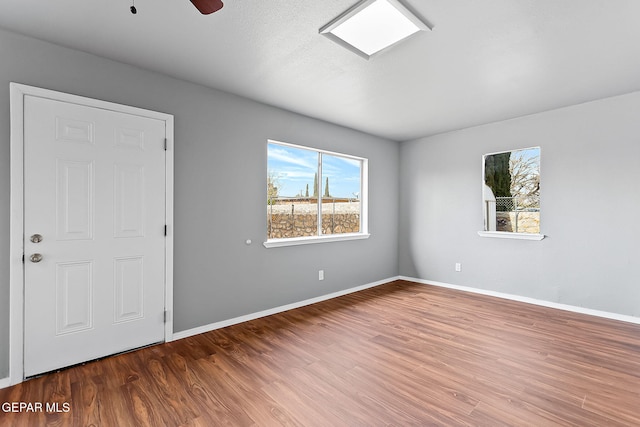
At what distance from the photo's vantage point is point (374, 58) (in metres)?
2.48

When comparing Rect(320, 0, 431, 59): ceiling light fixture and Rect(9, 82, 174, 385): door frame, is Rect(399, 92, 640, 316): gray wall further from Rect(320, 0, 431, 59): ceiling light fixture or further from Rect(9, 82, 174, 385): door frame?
Rect(9, 82, 174, 385): door frame

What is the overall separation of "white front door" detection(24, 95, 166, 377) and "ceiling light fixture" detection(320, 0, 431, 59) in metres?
1.84

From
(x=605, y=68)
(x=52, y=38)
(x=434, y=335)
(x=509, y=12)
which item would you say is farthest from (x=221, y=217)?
(x=605, y=68)

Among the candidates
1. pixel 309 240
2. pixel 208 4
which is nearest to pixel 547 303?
pixel 309 240

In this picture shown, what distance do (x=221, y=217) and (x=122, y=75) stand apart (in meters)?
1.54

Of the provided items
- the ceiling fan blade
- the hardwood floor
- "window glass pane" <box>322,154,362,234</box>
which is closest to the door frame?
the hardwood floor

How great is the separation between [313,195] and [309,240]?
2.20ft

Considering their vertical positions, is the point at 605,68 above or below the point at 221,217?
above

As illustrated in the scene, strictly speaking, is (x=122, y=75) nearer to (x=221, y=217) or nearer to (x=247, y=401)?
(x=221, y=217)

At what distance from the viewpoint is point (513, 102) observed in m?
3.50

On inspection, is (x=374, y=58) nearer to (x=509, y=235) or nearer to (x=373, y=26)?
(x=373, y=26)

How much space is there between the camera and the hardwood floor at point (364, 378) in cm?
177

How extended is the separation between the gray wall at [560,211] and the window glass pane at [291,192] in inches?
86.3

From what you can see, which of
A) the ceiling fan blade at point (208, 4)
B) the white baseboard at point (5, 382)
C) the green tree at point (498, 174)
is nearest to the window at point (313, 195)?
the green tree at point (498, 174)
